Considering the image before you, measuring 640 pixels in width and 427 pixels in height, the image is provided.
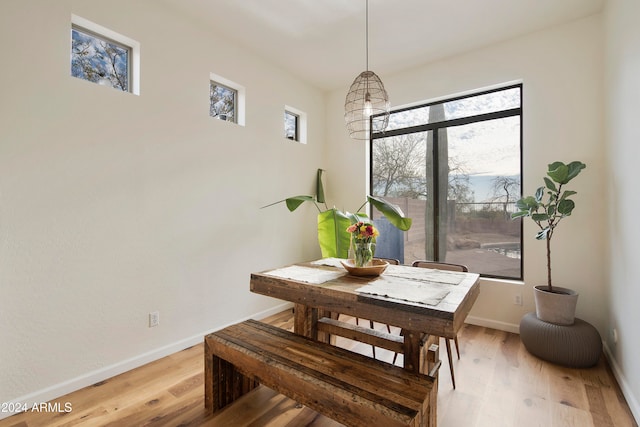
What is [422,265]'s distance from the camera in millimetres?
2803

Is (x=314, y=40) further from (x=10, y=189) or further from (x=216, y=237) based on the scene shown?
(x=10, y=189)

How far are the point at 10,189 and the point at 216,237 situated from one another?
1535mm

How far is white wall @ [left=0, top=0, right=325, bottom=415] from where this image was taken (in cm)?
195

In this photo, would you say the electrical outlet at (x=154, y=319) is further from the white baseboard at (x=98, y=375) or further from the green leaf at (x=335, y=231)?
the green leaf at (x=335, y=231)

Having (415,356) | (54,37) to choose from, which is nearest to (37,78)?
(54,37)

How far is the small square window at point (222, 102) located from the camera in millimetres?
3170

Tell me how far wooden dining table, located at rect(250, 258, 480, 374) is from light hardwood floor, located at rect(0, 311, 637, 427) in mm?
471

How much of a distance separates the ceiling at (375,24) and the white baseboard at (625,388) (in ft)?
9.83

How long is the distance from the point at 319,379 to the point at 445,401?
111cm

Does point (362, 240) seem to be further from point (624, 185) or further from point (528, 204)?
point (624, 185)

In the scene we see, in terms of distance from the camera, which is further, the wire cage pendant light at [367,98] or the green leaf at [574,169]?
the green leaf at [574,169]

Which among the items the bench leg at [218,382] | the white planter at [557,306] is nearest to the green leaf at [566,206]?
the white planter at [557,306]

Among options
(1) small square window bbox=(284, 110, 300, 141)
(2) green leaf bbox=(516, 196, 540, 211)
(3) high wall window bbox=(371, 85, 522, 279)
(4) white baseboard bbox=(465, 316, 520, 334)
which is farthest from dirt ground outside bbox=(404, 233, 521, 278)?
(1) small square window bbox=(284, 110, 300, 141)

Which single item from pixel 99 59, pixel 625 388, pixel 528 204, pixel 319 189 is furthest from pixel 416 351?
pixel 99 59
